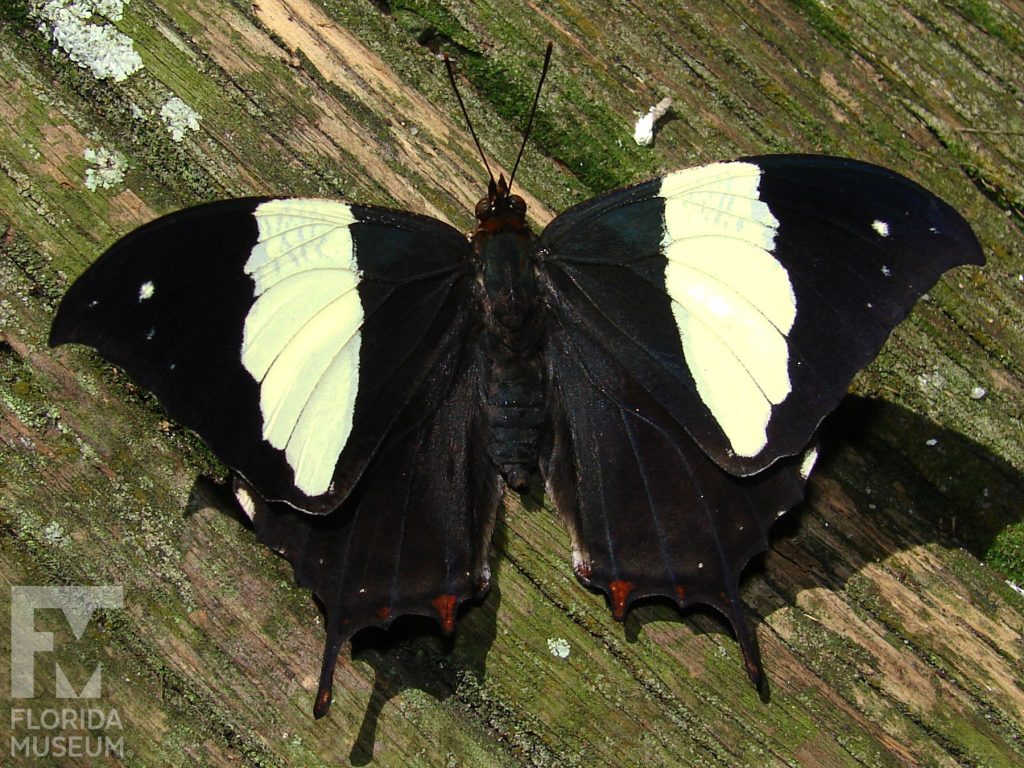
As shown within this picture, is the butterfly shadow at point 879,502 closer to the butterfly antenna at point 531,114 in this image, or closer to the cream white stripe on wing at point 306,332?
the cream white stripe on wing at point 306,332

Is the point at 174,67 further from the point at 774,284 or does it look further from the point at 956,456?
the point at 956,456

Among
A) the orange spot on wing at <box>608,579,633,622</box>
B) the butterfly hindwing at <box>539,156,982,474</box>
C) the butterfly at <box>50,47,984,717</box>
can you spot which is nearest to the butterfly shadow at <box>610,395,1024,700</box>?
the orange spot on wing at <box>608,579,633,622</box>

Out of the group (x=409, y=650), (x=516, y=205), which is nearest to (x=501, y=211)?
(x=516, y=205)

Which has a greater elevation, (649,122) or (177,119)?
(649,122)

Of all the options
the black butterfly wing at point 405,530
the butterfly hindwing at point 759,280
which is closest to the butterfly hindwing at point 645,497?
the butterfly hindwing at point 759,280

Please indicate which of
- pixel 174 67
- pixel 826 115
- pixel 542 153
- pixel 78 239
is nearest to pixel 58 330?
pixel 78 239

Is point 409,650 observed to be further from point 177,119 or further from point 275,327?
point 177,119
